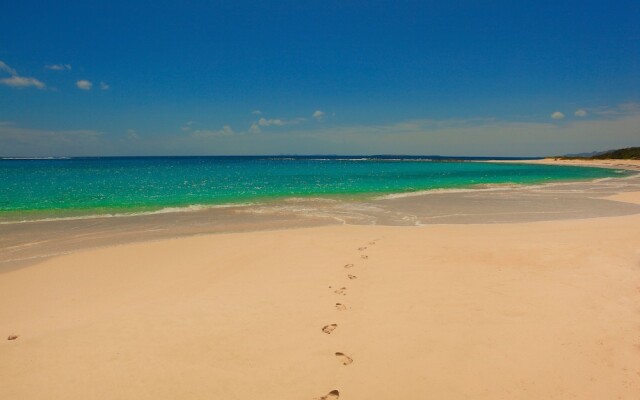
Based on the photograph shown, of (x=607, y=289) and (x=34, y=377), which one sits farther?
(x=607, y=289)

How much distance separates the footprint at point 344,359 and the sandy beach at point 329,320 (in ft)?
0.07

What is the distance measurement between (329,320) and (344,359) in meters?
1.09

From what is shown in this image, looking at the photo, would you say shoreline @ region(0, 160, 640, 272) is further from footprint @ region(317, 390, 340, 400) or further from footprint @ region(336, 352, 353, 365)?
footprint @ region(317, 390, 340, 400)

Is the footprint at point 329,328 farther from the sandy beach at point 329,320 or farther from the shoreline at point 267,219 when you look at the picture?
the shoreline at point 267,219

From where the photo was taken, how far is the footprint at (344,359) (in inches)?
176

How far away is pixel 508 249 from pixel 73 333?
9518 millimetres

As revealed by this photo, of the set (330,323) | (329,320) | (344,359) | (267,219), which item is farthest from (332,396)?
(267,219)

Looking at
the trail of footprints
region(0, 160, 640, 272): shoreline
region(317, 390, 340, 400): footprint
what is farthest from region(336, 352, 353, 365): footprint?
region(0, 160, 640, 272): shoreline

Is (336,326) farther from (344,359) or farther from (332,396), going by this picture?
(332,396)

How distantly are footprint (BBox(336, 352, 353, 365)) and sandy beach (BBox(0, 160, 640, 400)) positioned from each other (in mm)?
23

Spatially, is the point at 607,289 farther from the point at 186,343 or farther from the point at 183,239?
the point at 183,239

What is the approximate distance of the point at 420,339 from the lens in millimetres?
4922

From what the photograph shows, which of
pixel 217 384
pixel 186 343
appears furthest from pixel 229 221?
pixel 217 384

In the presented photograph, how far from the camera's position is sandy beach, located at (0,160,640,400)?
4098 millimetres
